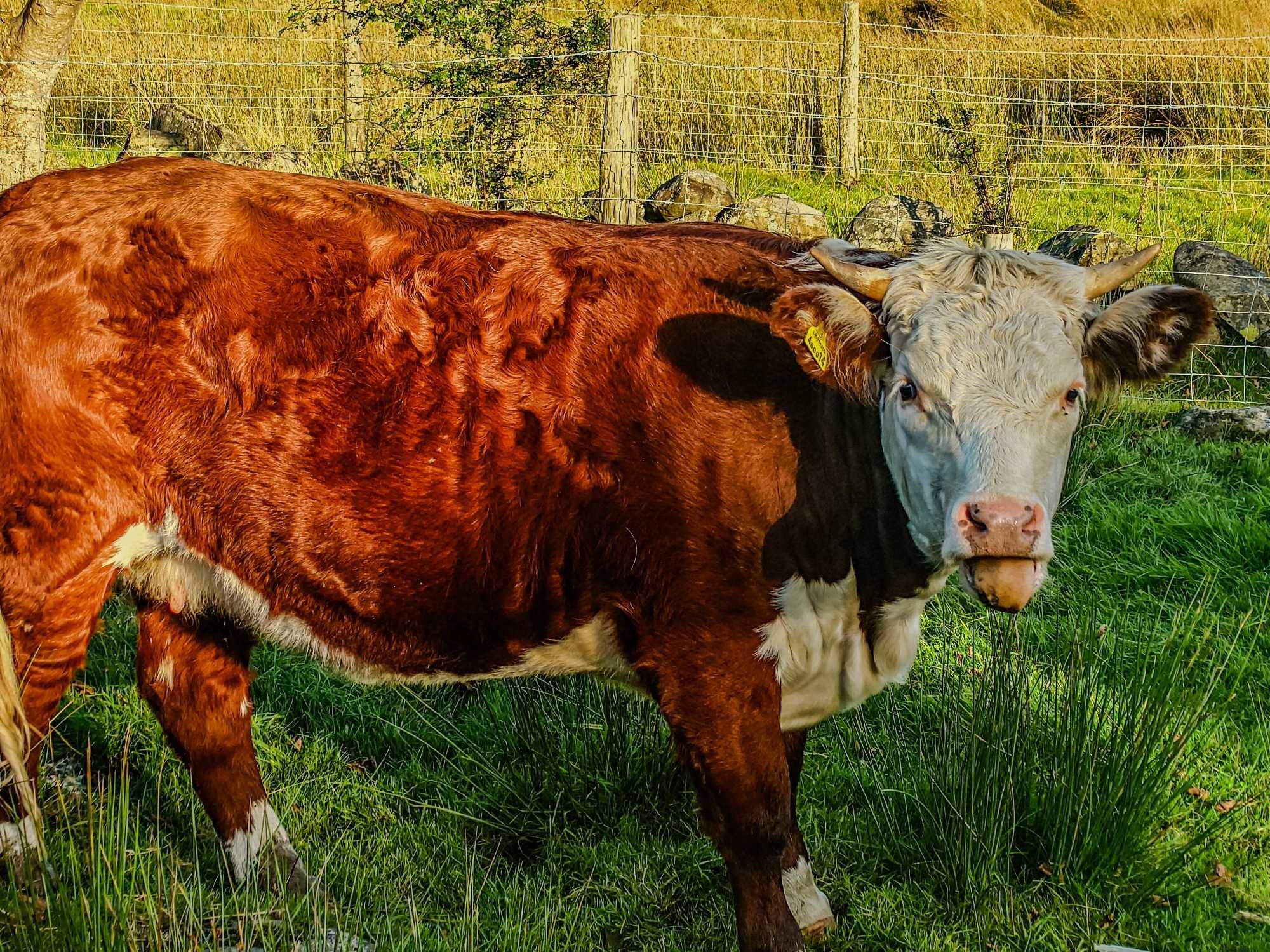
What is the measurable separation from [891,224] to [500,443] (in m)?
7.01

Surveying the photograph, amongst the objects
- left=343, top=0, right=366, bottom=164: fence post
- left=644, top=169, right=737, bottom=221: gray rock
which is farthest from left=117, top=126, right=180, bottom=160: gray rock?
left=644, top=169, right=737, bottom=221: gray rock

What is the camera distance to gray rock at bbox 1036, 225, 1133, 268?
905 centimetres

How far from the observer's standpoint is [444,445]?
11.4 feet

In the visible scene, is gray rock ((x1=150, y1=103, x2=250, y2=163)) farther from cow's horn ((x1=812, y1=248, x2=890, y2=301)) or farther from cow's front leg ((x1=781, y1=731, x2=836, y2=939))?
cow's front leg ((x1=781, y1=731, x2=836, y2=939))

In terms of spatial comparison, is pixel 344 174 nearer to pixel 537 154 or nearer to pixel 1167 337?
pixel 537 154

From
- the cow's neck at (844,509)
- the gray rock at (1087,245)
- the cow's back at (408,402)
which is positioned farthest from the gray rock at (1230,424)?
the cow's back at (408,402)

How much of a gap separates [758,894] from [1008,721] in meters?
0.97

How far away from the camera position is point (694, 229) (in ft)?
12.6

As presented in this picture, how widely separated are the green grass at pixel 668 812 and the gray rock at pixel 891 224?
16.8ft

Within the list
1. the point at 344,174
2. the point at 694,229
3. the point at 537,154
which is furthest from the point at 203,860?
the point at 537,154

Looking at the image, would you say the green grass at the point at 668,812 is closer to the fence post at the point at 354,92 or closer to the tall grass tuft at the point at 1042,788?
the tall grass tuft at the point at 1042,788

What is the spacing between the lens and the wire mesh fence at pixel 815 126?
9.99 metres

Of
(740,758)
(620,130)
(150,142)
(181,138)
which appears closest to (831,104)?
(620,130)

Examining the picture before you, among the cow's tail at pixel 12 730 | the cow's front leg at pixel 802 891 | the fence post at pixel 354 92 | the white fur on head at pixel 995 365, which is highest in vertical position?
the fence post at pixel 354 92
